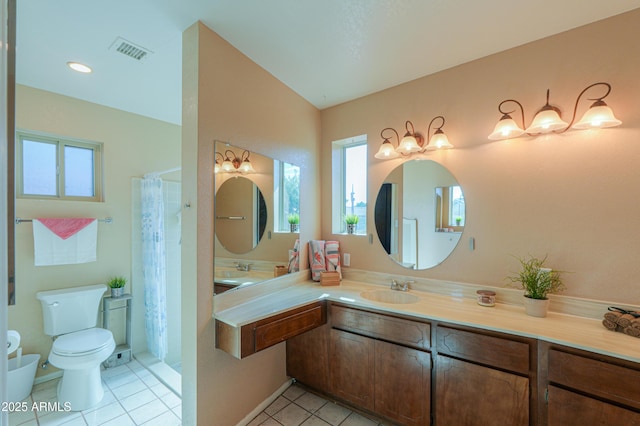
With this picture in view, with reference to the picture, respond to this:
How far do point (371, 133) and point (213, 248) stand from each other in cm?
176

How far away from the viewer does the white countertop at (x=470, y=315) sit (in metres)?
1.33

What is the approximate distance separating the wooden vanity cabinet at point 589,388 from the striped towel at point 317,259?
5.49ft

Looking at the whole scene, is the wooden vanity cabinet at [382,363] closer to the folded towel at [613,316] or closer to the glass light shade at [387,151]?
the folded towel at [613,316]

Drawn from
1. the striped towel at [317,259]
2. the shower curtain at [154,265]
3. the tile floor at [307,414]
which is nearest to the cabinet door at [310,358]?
the tile floor at [307,414]

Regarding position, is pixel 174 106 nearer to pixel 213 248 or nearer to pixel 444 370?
pixel 213 248

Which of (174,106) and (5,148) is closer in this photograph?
(5,148)

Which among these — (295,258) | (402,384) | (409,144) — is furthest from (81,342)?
(409,144)

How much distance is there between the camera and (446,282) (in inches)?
83.7

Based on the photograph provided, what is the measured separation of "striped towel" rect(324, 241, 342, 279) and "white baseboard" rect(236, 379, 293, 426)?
1.09 meters

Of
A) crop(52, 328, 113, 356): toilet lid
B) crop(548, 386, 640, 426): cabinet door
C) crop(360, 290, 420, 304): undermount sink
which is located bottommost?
crop(52, 328, 113, 356): toilet lid

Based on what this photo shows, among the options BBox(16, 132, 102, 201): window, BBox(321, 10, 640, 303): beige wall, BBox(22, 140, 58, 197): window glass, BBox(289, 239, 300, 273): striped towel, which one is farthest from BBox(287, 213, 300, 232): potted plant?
BBox(22, 140, 58, 197): window glass

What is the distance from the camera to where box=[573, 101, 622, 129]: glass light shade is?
1.51m

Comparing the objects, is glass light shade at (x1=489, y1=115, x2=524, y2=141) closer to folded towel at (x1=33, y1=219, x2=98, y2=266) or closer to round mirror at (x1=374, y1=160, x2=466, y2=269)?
round mirror at (x1=374, y1=160, x2=466, y2=269)

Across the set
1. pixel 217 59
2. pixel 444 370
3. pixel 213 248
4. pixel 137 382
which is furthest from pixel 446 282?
pixel 137 382
